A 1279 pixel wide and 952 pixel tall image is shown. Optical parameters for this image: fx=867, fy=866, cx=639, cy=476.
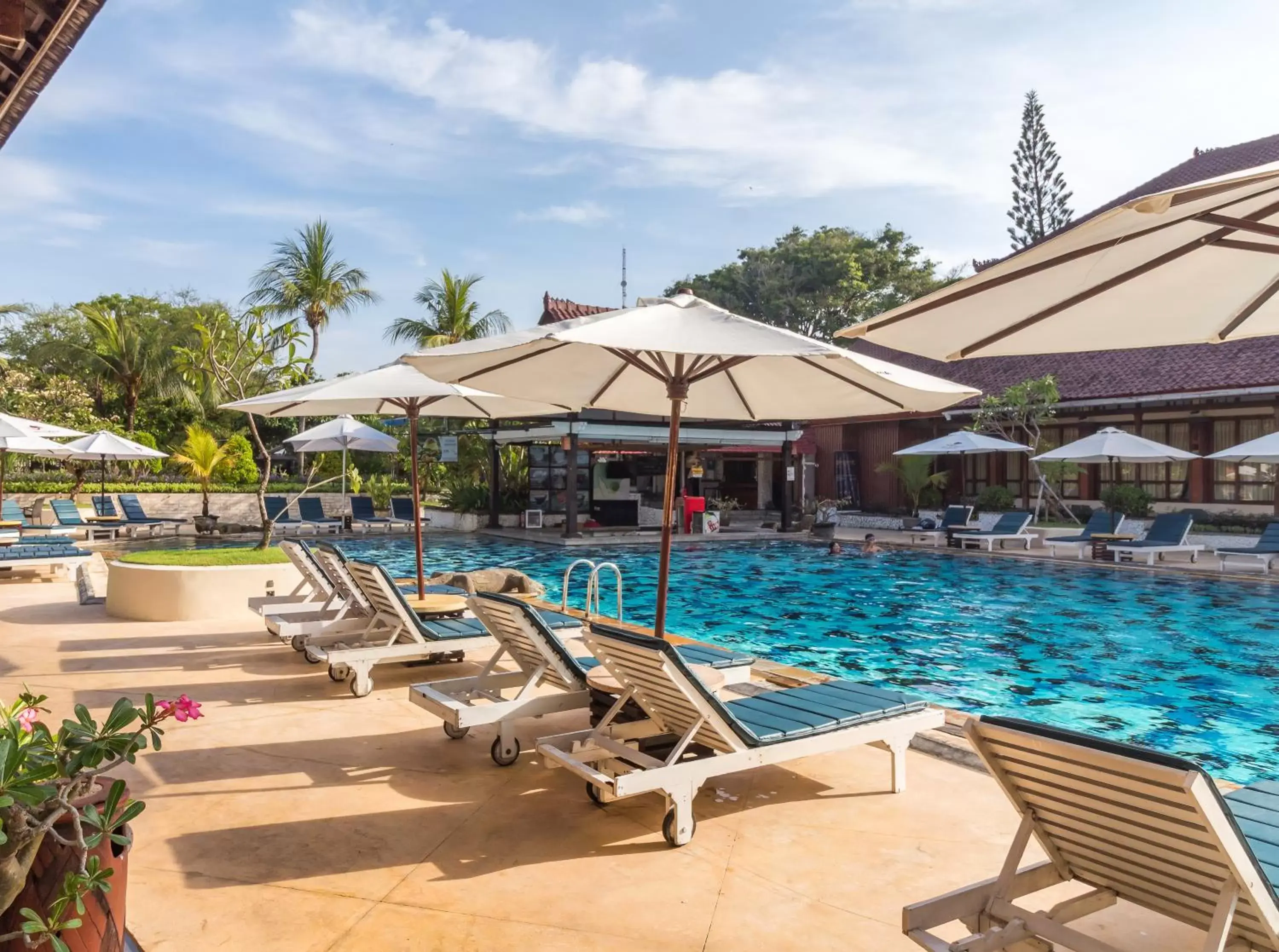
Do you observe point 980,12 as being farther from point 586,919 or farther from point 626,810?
point 586,919

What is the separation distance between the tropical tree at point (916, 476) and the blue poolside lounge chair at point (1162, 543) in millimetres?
8315

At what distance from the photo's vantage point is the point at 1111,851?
8.24 ft

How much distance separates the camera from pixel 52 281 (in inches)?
1551

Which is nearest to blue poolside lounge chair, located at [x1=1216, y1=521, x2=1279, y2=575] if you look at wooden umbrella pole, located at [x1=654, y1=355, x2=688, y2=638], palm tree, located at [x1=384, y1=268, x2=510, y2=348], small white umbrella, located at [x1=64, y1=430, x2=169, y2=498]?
wooden umbrella pole, located at [x1=654, y1=355, x2=688, y2=638]

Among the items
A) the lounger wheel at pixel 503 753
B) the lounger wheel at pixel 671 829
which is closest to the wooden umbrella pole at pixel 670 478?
the lounger wheel at pixel 503 753

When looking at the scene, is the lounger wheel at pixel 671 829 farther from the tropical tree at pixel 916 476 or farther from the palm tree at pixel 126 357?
the palm tree at pixel 126 357

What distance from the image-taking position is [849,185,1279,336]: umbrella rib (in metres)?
2.39

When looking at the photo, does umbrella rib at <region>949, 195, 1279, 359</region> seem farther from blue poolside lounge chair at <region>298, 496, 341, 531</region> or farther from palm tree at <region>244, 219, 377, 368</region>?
blue poolside lounge chair at <region>298, 496, 341, 531</region>

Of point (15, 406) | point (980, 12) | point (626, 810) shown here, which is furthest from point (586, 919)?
point (15, 406)

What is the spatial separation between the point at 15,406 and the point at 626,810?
25.8m

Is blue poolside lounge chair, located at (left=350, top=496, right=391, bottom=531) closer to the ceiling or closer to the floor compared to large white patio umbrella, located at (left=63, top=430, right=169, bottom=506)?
closer to the floor

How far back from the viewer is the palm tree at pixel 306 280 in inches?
722

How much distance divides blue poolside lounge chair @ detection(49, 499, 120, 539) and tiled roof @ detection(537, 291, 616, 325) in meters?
11.4

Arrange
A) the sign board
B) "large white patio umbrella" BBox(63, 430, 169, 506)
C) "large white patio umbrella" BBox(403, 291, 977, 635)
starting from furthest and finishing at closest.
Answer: the sign board → "large white patio umbrella" BBox(63, 430, 169, 506) → "large white patio umbrella" BBox(403, 291, 977, 635)
